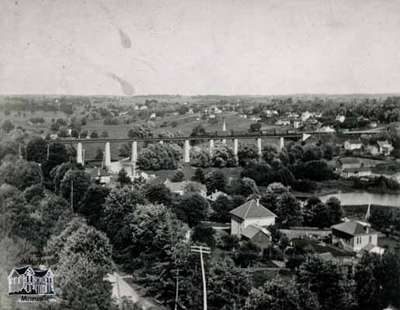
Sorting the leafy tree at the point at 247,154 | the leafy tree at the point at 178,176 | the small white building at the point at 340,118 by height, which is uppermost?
the small white building at the point at 340,118

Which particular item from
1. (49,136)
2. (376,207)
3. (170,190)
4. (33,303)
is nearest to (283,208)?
(376,207)

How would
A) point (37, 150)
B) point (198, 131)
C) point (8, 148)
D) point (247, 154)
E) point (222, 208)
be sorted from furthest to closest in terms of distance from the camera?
point (37, 150)
point (198, 131)
point (8, 148)
point (247, 154)
point (222, 208)

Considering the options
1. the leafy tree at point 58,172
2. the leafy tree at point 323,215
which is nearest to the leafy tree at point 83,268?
the leafy tree at point 58,172

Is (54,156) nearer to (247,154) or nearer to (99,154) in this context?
(99,154)

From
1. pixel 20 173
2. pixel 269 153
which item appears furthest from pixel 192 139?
pixel 20 173

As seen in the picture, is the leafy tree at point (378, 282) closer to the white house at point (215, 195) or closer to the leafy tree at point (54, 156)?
the white house at point (215, 195)

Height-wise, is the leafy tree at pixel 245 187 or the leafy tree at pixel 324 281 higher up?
the leafy tree at pixel 245 187
